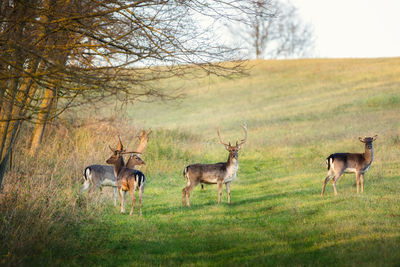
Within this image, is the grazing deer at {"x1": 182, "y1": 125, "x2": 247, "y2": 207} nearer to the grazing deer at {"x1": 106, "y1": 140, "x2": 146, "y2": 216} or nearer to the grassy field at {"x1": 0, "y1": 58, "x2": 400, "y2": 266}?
the grassy field at {"x1": 0, "y1": 58, "x2": 400, "y2": 266}

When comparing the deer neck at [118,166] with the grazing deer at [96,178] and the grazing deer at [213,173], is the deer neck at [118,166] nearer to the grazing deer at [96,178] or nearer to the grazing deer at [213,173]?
the grazing deer at [96,178]

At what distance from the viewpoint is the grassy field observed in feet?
24.9

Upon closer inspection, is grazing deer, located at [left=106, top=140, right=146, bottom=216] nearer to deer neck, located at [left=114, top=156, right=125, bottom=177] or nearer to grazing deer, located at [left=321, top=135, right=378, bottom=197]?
deer neck, located at [left=114, top=156, right=125, bottom=177]

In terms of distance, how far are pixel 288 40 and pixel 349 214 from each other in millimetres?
71200

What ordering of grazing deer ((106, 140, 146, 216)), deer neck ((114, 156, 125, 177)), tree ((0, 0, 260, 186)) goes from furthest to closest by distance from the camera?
deer neck ((114, 156, 125, 177))
grazing deer ((106, 140, 146, 216))
tree ((0, 0, 260, 186))

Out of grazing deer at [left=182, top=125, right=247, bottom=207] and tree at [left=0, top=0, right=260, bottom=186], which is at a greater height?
tree at [left=0, top=0, right=260, bottom=186]

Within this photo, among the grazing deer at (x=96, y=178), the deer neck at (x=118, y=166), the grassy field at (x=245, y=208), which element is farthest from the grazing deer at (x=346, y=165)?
the grazing deer at (x=96, y=178)

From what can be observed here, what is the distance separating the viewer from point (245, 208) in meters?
12.1

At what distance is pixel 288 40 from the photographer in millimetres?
78438

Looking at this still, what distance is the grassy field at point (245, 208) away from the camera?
7.60 metres

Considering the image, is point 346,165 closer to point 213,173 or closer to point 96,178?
point 213,173

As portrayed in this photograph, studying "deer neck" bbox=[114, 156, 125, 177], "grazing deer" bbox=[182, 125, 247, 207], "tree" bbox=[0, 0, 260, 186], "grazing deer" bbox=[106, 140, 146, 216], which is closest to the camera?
"tree" bbox=[0, 0, 260, 186]

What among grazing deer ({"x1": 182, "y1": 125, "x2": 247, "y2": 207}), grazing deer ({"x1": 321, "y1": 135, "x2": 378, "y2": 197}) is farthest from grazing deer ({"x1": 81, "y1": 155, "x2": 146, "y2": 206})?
grazing deer ({"x1": 321, "y1": 135, "x2": 378, "y2": 197})

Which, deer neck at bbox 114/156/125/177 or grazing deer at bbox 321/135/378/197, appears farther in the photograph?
grazing deer at bbox 321/135/378/197
